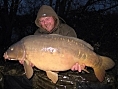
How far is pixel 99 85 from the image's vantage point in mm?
3934

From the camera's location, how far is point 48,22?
3.21 meters

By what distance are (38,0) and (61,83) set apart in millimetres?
4425

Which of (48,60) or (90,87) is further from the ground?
(48,60)

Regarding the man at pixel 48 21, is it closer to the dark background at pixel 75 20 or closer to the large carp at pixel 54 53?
the large carp at pixel 54 53

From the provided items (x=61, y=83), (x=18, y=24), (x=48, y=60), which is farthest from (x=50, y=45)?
(x=18, y=24)

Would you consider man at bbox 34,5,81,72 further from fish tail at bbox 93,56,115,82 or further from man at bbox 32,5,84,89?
fish tail at bbox 93,56,115,82

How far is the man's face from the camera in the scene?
320cm

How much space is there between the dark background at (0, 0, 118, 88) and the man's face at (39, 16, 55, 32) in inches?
115

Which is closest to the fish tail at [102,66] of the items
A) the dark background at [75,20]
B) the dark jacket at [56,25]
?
the dark jacket at [56,25]

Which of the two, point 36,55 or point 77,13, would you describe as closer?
point 36,55

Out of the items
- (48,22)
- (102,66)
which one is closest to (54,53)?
(102,66)

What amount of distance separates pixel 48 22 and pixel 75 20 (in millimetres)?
3891

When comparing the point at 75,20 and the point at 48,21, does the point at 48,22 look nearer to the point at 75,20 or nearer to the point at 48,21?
the point at 48,21

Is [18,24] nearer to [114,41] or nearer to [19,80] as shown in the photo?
[114,41]
